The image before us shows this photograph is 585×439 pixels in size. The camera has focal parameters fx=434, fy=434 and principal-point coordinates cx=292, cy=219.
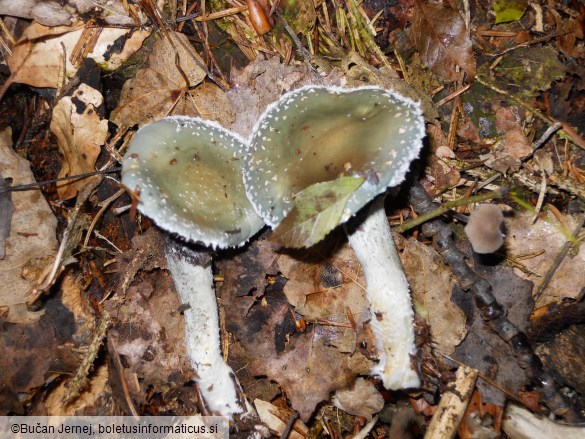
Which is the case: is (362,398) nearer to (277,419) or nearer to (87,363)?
(277,419)

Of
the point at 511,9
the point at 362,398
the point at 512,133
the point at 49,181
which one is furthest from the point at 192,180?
the point at 511,9

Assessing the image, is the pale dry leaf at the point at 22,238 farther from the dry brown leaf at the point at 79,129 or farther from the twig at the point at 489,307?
the twig at the point at 489,307

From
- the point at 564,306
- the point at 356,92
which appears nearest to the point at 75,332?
the point at 356,92

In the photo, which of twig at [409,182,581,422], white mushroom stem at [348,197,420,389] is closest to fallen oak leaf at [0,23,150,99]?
white mushroom stem at [348,197,420,389]

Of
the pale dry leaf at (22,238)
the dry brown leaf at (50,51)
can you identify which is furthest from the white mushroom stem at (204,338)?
the dry brown leaf at (50,51)

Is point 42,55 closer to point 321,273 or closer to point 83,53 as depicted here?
point 83,53
